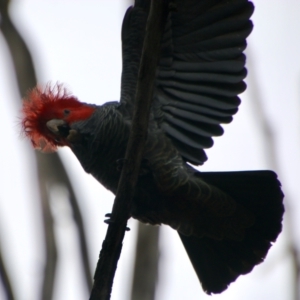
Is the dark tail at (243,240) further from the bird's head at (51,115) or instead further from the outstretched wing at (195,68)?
the bird's head at (51,115)

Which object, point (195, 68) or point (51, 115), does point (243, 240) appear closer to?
point (195, 68)

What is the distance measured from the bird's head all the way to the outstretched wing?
372 mm

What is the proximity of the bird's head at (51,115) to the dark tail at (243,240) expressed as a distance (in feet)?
3.08

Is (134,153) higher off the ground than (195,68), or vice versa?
(195,68)

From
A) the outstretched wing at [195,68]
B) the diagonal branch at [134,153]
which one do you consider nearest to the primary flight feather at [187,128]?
the outstretched wing at [195,68]

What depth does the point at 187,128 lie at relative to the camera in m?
4.60

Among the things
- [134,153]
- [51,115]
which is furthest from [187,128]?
[51,115]

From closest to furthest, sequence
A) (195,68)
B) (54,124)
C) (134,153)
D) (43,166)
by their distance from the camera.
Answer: (134,153) < (195,68) < (54,124) < (43,166)

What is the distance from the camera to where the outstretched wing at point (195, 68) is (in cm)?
438

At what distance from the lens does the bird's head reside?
185 inches

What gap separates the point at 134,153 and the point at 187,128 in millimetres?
838

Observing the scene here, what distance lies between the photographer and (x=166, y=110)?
461 centimetres

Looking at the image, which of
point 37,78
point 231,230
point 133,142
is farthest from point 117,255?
point 37,78

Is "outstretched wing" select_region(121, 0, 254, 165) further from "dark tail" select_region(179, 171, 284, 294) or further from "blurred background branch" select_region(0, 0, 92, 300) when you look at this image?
"blurred background branch" select_region(0, 0, 92, 300)
